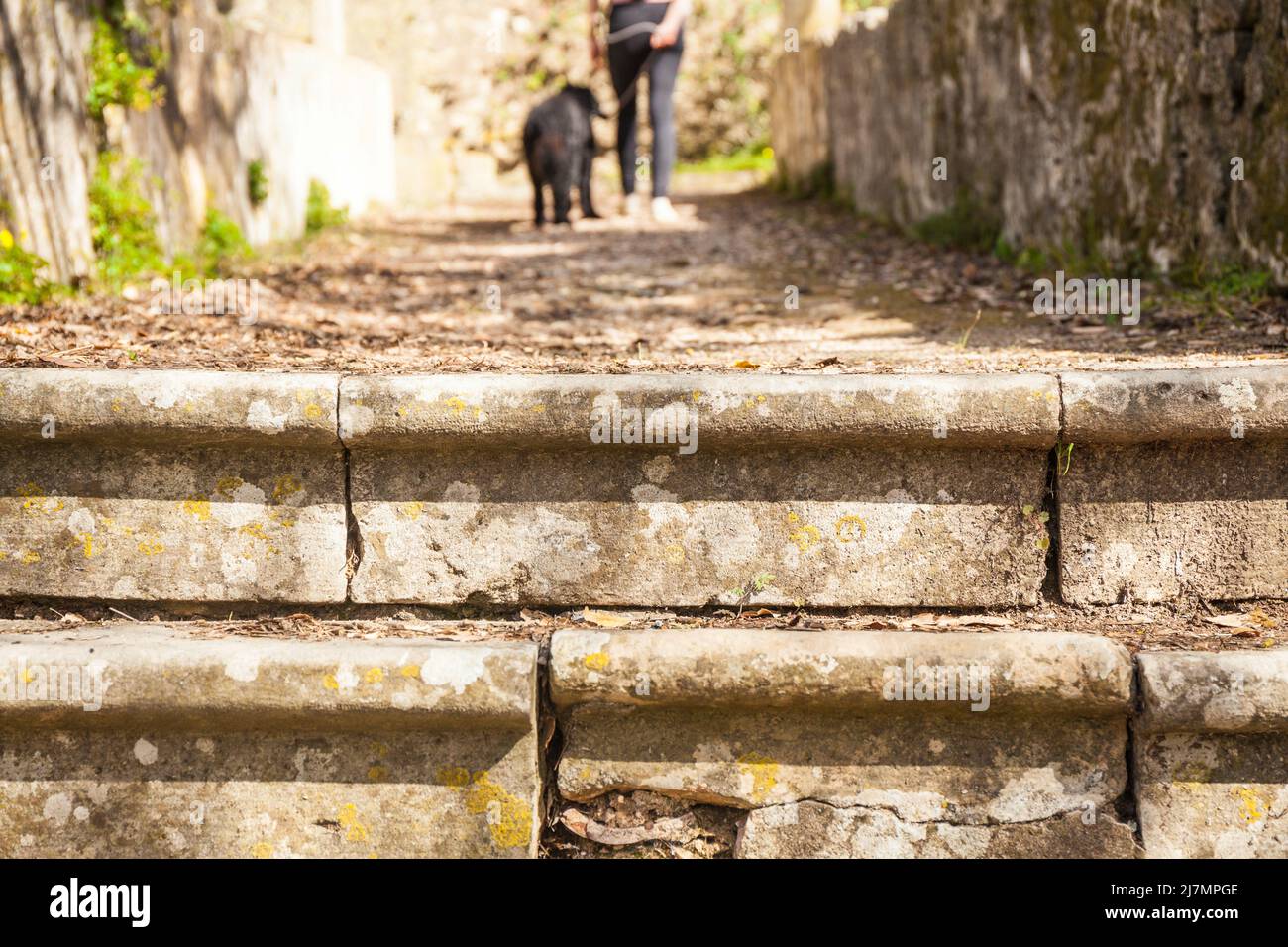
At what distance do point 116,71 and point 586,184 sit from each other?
343cm

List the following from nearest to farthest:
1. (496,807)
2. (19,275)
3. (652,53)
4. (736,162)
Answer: (496,807) → (19,275) → (652,53) → (736,162)

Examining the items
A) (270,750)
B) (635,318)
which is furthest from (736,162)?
(270,750)

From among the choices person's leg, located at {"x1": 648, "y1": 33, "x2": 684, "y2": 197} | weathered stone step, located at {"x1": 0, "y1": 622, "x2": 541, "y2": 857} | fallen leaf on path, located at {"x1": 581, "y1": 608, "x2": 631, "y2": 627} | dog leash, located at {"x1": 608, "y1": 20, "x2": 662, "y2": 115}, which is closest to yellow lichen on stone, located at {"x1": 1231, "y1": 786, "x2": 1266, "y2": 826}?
fallen leaf on path, located at {"x1": 581, "y1": 608, "x2": 631, "y2": 627}

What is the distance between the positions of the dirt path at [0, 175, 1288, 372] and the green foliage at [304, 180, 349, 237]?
0.24 meters

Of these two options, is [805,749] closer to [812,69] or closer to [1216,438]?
[1216,438]

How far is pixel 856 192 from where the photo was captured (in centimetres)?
674

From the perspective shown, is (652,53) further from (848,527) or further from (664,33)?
(848,527)

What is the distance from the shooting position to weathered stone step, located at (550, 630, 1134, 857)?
186 centimetres

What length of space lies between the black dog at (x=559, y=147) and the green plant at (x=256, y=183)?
169cm

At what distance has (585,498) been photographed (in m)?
2.11

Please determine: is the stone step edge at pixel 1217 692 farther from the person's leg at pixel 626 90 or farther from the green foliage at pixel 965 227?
the person's leg at pixel 626 90

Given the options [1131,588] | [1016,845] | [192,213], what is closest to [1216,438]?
[1131,588]

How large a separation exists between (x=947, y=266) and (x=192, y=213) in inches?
116
